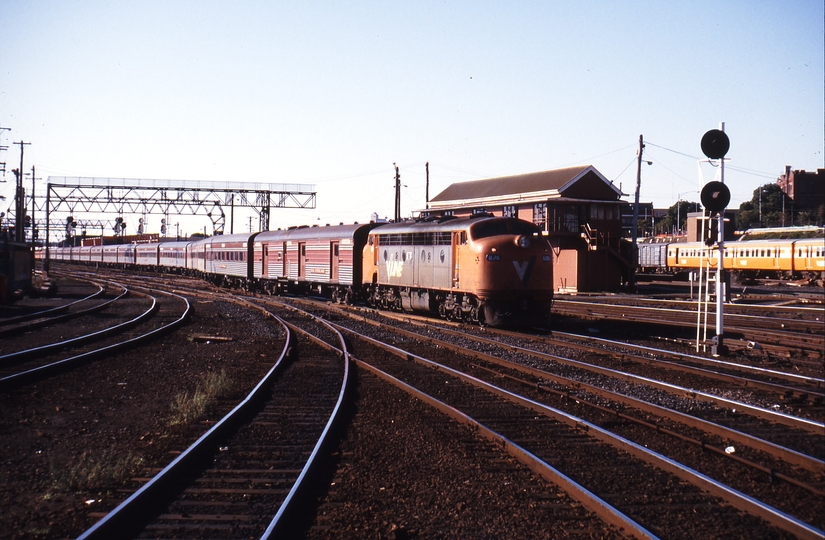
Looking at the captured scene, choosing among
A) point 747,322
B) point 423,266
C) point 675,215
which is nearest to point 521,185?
point 423,266

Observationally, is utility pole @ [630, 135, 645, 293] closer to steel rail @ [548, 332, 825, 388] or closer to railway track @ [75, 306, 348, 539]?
steel rail @ [548, 332, 825, 388]

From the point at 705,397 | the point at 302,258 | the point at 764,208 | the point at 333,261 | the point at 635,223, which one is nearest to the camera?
the point at 705,397

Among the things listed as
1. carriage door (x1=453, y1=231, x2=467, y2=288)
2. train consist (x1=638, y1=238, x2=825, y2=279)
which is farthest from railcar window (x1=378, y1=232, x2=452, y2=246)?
train consist (x1=638, y1=238, x2=825, y2=279)

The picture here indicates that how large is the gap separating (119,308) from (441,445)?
81.0 feet

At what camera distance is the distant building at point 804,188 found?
266 feet

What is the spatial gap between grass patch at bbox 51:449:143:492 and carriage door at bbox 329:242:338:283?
22.0 m

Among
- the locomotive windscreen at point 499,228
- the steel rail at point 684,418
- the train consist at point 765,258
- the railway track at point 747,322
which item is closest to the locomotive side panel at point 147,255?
the train consist at point 765,258

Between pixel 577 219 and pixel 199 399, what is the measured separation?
3436 cm

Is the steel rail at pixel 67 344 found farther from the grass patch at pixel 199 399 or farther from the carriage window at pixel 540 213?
the carriage window at pixel 540 213

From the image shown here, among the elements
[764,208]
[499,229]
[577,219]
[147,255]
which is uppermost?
[764,208]

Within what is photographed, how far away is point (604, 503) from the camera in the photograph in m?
5.48

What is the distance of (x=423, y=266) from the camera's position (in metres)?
22.2

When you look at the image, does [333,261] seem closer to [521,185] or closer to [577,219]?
[577,219]

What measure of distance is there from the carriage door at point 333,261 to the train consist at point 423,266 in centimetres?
4
